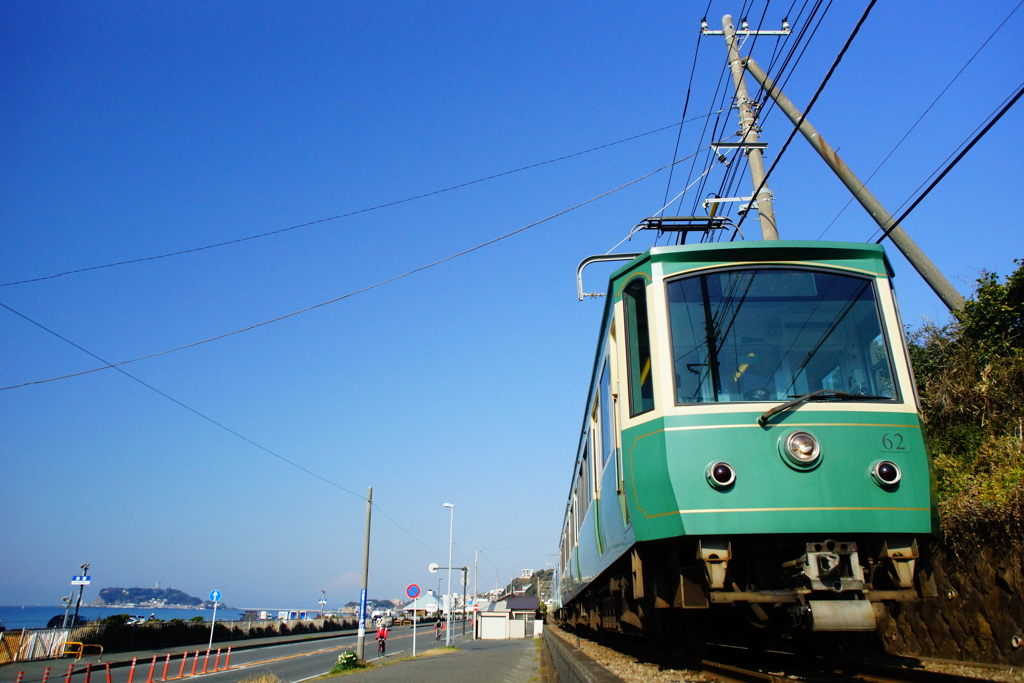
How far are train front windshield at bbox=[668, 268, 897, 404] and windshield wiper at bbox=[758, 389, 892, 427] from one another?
15cm

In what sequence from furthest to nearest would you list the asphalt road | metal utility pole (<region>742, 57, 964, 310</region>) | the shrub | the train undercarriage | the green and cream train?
the shrub → the asphalt road → metal utility pole (<region>742, 57, 964, 310</region>) → the green and cream train → the train undercarriage

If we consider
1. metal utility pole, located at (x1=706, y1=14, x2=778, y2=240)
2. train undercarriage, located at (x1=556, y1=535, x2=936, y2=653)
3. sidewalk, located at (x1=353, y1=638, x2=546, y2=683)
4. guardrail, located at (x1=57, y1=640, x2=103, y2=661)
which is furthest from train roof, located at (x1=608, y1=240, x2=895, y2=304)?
guardrail, located at (x1=57, y1=640, x2=103, y2=661)

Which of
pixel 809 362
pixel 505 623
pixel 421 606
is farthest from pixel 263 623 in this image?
pixel 809 362

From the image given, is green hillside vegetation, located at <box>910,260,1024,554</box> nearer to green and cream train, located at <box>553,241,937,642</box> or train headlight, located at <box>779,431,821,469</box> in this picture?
green and cream train, located at <box>553,241,937,642</box>

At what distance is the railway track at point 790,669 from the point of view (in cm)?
468

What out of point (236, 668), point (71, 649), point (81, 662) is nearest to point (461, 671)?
point (236, 668)

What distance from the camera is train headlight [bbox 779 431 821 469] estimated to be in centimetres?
473

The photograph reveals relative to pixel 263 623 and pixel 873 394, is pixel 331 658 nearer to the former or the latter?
pixel 263 623

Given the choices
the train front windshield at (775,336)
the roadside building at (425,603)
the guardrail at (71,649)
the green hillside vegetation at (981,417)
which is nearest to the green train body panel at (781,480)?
the train front windshield at (775,336)

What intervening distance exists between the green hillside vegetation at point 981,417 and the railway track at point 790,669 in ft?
5.65

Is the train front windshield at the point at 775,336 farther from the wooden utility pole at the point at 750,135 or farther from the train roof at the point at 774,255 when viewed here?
the wooden utility pole at the point at 750,135

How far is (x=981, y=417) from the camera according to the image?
9859 mm

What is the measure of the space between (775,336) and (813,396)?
0.59 m

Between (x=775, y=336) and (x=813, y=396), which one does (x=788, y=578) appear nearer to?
(x=813, y=396)
